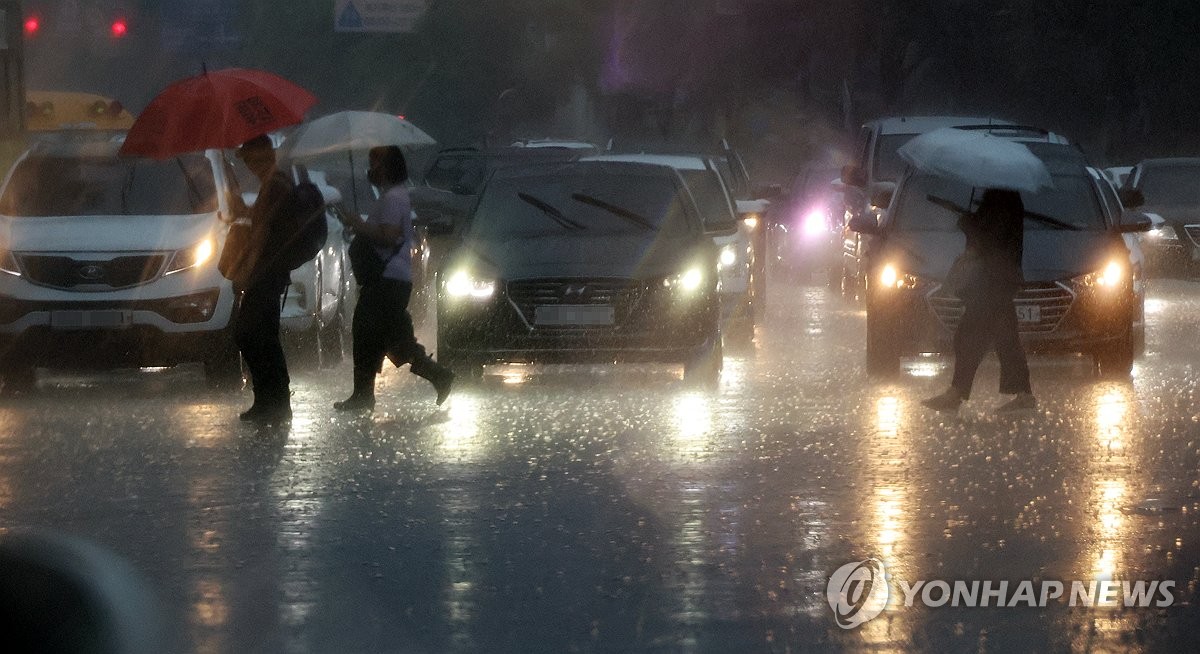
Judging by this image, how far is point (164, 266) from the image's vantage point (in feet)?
51.6

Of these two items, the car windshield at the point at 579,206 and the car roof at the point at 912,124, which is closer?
the car windshield at the point at 579,206

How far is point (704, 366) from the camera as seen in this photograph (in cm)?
1584

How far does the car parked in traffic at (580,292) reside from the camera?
15.5 m

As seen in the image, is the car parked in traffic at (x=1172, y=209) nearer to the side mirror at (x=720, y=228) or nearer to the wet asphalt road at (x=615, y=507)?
the side mirror at (x=720, y=228)

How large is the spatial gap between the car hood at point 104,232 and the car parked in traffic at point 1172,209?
1762 centimetres

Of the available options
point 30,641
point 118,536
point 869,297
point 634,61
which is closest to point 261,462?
point 118,536

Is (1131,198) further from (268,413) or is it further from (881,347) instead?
(268,413)

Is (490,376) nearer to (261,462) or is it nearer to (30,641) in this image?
(261,462)

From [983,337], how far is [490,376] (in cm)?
408

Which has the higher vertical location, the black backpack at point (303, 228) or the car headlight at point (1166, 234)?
the black backpack at point (303, 228)

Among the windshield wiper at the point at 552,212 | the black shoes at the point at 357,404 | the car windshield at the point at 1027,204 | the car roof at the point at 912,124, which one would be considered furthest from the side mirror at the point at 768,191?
the black shoes at the point at 357,404

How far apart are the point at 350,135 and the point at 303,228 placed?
837mm

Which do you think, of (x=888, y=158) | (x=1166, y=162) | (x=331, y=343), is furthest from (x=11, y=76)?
(x=1166, y=162)

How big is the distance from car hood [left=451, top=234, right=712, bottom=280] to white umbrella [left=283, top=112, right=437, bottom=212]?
133cm
